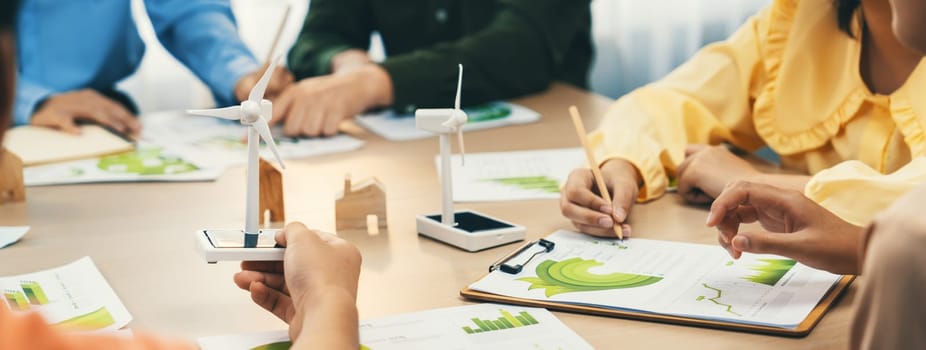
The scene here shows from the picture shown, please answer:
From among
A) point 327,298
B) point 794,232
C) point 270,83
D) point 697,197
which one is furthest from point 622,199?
point 270,83

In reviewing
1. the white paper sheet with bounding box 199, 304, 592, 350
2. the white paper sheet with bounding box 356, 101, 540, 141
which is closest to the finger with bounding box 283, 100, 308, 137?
the white paper sheet with bounding box 356, 101, 540, 141

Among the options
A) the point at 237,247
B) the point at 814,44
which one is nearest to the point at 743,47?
the point at 814,44

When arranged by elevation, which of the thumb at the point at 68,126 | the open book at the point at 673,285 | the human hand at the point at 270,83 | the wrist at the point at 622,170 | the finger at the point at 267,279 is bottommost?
the open book at the point at 673,285

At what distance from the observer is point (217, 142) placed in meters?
1.57

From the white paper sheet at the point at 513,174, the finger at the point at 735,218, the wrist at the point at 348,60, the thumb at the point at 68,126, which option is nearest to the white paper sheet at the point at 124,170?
the thumb at the point at 68,126

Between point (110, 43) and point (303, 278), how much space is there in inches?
48.5

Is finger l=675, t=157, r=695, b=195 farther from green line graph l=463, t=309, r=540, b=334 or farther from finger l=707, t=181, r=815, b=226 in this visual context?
green line graph l=463, t=309, r=540, b=334

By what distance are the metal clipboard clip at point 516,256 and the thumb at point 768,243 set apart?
0.20 metres

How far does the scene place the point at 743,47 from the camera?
55.4 inches

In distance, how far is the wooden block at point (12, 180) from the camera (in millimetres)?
1264

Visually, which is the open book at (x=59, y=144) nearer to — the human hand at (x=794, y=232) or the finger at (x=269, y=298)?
the finger at (x=269, y=298)

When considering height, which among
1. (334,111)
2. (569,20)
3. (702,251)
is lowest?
(702,251)

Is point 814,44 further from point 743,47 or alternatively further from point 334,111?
point 334,111

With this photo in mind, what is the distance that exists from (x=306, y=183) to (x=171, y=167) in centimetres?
22
